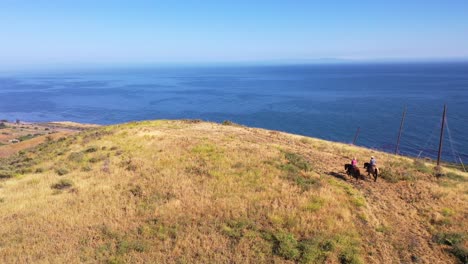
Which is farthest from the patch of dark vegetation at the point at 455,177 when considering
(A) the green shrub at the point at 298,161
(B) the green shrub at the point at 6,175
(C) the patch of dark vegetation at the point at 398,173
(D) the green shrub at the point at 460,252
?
(B) the green shrub at the point at 6,175

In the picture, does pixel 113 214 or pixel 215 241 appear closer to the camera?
pixel 215 241

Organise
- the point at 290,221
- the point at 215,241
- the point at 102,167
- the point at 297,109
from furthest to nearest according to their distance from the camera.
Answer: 1. the point at 297,109
2. the point at 102,167
3. the point at 290,221
4. the point at 215,241

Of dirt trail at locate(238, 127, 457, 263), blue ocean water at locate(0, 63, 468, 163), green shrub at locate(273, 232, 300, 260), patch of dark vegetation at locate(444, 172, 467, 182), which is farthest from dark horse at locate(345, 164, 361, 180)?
blue ocean water at locate(0, 63, 468, 163)

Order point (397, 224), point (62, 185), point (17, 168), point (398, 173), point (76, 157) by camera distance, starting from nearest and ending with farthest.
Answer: point (397, 224) → point (62, 185) → point (398, 173) → point (76, 157) → point (17, 168)

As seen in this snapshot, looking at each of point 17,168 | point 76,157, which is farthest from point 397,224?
point 17,168

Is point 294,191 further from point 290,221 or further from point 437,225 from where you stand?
point 437,225

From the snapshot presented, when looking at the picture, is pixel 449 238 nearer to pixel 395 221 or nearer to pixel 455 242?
pixel 455 242

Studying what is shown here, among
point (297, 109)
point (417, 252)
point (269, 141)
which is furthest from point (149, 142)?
point (297, 109)

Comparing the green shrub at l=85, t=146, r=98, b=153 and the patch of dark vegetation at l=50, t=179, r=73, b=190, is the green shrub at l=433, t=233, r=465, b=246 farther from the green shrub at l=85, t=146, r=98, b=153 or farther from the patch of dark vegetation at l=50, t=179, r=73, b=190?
the green shrub at l=85, t=146, r=98, b=153
